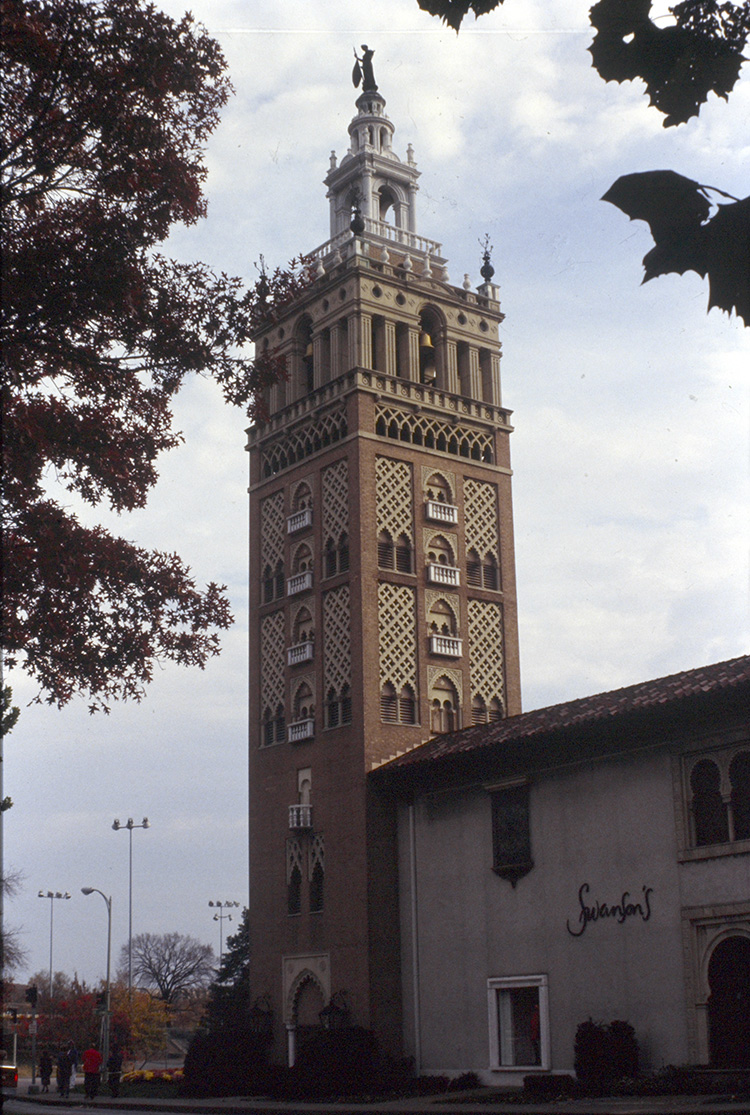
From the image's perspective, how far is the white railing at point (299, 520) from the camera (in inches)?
1727

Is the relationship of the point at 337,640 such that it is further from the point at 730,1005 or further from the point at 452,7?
the point at 452,7

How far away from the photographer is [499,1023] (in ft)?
109

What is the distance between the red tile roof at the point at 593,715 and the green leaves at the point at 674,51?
22.6 meters

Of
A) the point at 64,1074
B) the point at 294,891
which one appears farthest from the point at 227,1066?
the point at 64,1074

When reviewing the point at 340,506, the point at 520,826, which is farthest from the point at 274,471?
the point at 520,826

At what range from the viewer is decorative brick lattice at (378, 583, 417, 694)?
1623 inches

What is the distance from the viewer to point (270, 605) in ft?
149

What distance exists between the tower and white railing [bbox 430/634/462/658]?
0.21 ft

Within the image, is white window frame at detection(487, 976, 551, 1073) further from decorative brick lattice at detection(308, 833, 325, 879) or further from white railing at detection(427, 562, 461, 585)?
white railing at detection(427, 562, 461, 585)

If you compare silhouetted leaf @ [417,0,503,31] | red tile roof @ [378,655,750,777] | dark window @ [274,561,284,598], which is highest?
dark window @ [274,561,284,598]

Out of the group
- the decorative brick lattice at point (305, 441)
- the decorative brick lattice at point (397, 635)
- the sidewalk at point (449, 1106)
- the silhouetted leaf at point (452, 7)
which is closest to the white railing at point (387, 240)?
the decorative brick lattice at point (305, 441)

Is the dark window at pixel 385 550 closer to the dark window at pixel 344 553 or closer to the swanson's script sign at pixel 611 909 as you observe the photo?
the dark window at pixel 344 553

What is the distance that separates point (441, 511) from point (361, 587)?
4.51m

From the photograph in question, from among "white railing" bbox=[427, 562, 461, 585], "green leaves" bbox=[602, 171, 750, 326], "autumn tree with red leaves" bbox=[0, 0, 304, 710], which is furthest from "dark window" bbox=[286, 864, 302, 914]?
"green leaves" bbox=[602, 171, 750, 326]
